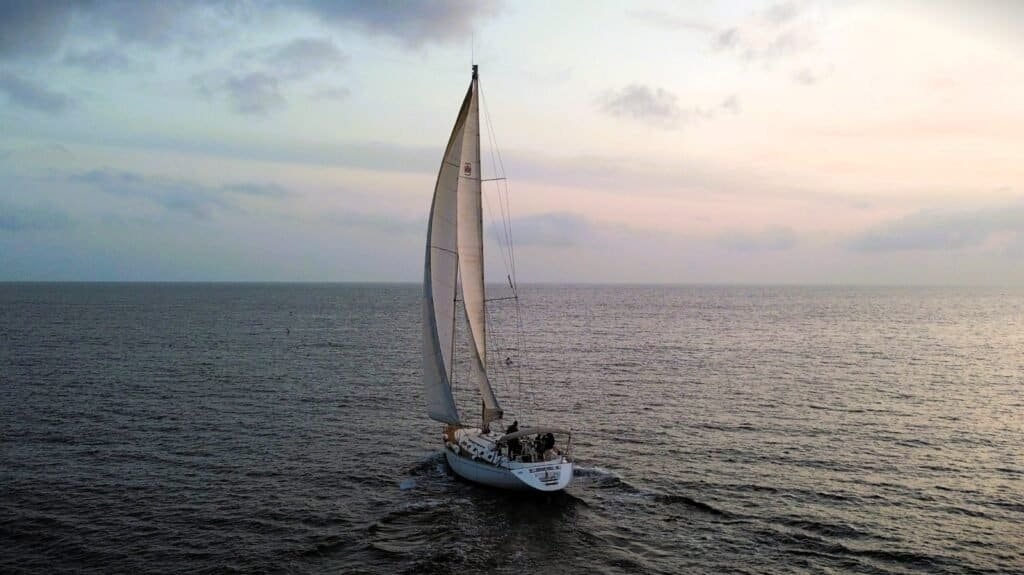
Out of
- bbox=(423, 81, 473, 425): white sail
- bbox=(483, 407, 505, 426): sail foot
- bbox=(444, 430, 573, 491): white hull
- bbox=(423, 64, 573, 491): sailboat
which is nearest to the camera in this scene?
bbox=(444, 430, 573, 491): white hull

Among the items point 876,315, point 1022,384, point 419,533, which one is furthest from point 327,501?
point 876,315

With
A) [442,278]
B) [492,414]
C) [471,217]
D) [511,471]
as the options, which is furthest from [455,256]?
[511,471]

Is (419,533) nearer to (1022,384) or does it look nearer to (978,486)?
(978,486)

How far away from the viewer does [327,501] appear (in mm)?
34406

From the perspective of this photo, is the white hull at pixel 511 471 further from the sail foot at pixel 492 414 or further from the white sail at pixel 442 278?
the white sail at pixel 442 278

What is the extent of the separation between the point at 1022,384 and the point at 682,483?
51453 millimetres

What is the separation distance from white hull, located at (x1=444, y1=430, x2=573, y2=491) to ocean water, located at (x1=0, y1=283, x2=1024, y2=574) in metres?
0.93

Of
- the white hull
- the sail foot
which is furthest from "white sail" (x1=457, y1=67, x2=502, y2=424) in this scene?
the white hull

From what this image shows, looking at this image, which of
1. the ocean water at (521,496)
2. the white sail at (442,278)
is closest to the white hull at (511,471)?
the ocean water at (521,496)

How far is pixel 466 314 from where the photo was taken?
3762cm

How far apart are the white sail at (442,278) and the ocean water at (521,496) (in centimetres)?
488

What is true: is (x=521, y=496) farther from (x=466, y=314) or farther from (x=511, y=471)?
(x=466, y=314)

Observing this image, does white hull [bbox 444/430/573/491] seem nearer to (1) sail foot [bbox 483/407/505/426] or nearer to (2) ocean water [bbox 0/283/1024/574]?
(2) ocean water [bbox 0/283/1024/574]

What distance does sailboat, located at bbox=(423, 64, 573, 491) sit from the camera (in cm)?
3491
